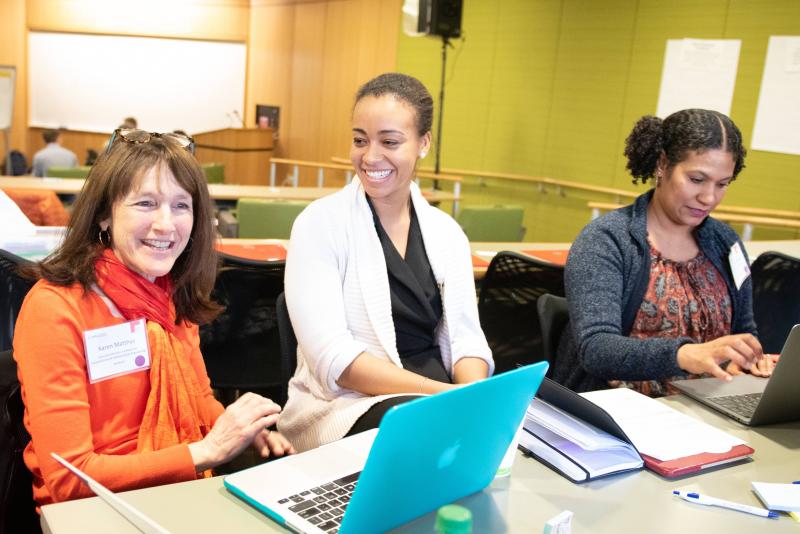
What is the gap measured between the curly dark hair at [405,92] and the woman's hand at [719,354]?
0.91 m

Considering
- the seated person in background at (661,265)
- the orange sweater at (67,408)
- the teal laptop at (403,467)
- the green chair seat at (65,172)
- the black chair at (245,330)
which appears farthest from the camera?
the green chair seat at (65,172)

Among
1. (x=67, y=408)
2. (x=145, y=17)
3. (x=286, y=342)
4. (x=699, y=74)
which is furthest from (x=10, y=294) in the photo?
(x=145, y=17)

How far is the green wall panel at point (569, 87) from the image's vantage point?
5484 mm

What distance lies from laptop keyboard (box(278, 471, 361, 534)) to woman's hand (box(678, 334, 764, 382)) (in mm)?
952

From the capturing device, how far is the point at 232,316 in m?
2.54

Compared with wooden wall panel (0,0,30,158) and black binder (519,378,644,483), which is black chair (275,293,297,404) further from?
wooden wall panel (0,0,30,158)

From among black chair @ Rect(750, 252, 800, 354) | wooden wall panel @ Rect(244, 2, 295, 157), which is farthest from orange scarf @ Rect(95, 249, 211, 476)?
wooden wall panel @ Rect(244, 2, 295, 157)

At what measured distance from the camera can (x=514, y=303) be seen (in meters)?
2.71

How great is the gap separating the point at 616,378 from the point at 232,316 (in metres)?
1.27

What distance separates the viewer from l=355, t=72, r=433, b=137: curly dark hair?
201cm

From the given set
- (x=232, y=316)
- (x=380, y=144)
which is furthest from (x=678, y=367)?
(x=232, y=316)

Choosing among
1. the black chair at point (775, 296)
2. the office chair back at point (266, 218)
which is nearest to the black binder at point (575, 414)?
the black chair at point (775, 296)

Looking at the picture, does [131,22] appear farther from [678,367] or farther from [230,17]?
[678,367]

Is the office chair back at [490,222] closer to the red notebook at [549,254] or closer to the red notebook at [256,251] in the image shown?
the red notebook at [549,254]
